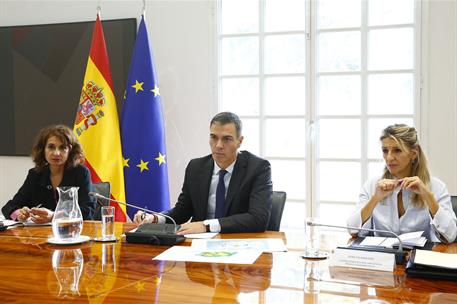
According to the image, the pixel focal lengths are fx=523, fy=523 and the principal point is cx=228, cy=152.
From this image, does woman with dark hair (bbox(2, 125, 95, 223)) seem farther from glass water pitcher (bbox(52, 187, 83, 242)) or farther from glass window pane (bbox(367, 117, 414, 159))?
glass window pane (bbox(367, 117, 414, 159))

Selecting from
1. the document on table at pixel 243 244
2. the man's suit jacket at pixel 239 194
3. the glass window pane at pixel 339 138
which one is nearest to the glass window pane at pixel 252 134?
the glass window pane at pixel 339 138

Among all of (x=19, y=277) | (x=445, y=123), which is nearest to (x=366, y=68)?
(x=445, y=123)

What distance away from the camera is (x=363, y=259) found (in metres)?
1.74

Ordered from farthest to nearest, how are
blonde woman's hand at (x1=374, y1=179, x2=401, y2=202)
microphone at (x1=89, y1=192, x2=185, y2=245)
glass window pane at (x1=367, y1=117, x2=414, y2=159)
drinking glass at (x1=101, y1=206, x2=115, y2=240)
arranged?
glass window pane at (x1=367, y1=117, x2=414, y2=159) < blonde woman's hand at (x1=374, y1=179, x2=401, y2=202) < drinking glass at (x1=101, y1=206, x2=115, y2=240) < microphone at (x1=89, y1=192, x2=185, y2=245)

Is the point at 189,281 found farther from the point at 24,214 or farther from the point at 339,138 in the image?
the point at 339,138

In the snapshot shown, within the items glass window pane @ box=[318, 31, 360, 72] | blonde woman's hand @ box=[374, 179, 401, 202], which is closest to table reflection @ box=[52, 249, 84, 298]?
blonde woman's hand @ box=[374, 179, 401, 202]

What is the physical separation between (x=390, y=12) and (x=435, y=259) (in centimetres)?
260

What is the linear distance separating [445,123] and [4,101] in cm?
368

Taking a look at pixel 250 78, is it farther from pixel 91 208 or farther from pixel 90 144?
pixel 91 208

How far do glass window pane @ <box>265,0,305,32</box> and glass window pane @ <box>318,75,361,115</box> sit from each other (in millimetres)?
472

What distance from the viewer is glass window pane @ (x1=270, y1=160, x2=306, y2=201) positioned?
413cm

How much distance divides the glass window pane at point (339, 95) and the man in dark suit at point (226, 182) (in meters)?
1.45

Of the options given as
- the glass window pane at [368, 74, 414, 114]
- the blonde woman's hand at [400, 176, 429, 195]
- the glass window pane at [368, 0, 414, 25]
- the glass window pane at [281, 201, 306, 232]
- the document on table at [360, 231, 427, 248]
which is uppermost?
the glass window pane at [368, 0, 414, 25]

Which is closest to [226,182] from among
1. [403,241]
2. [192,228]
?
[192,228]
